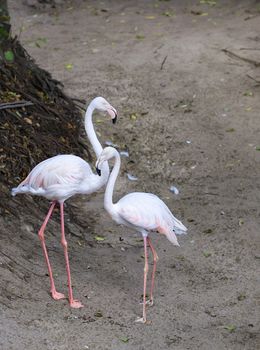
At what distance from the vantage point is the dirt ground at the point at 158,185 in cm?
566

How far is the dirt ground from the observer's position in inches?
223

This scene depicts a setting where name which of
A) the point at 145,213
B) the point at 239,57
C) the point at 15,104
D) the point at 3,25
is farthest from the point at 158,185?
the point at 239,57

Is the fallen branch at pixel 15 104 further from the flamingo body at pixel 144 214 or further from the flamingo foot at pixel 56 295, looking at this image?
the flamingo foot at pixel 56 295

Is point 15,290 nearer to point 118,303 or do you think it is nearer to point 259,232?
point 118,303

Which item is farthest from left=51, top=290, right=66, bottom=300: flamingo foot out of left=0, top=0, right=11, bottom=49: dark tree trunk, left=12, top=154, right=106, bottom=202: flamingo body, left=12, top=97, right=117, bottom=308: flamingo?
left=0, top=0, right=11, bottom=49: dark tree trunk

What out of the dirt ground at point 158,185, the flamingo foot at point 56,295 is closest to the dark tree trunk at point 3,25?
the dirt ground at point 158,185

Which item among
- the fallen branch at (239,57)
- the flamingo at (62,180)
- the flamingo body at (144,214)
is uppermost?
the flamingo at (62,180)

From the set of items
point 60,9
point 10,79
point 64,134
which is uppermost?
point 10,79

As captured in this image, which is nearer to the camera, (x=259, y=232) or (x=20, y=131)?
(x=259, y=232)

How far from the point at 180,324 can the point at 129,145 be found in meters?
3.60

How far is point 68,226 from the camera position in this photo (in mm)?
7316

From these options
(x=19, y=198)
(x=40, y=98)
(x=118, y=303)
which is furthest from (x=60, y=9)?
(x=118, y=303)

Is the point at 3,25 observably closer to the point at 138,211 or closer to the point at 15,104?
the point at 15,104

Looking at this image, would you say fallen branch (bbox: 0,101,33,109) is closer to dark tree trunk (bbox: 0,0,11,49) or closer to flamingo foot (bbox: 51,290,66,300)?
dark tree trunk (bbox: 0,0,11,49)
